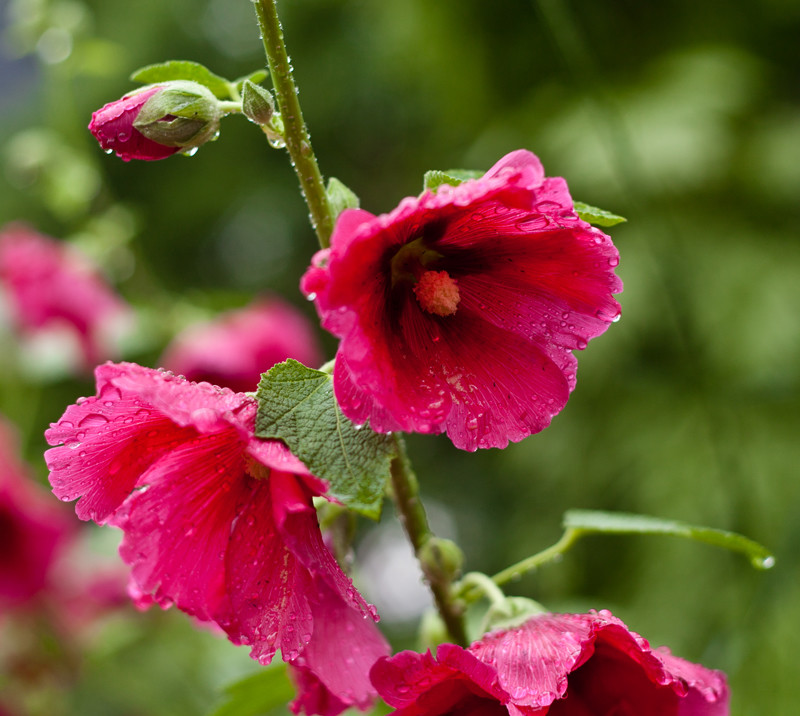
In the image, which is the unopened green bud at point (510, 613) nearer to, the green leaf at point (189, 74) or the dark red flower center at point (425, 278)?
the dark red flower center at point (425, 278)

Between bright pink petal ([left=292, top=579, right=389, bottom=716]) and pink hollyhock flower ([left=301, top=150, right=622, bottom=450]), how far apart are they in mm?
98

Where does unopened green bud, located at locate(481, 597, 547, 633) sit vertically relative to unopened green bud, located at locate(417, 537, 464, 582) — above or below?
below

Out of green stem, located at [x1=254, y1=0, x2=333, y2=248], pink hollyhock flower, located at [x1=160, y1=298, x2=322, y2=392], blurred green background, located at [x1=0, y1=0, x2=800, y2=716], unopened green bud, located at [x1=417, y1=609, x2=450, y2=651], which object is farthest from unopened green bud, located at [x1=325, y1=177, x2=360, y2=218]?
pink hollyhock flower, located at [x1=160, y1=298, x2=322, y2=392]

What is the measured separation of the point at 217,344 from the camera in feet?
3.36

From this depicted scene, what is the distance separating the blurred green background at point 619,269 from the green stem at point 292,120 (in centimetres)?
32

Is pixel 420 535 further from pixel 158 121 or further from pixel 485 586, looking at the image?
pixel 158 121

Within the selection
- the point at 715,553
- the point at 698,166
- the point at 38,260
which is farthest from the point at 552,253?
the point at 698,166

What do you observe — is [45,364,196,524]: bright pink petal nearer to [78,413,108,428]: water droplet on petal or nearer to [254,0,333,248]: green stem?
[78,413,108,428]: water droplet on petal

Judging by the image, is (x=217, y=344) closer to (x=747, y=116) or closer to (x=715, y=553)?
(x=715, y=553)

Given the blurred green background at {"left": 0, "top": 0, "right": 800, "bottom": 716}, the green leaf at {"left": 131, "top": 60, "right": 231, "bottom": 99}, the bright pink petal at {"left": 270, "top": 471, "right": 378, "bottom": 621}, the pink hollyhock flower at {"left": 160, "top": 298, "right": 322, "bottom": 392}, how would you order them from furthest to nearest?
the blurred green background at {"left": 0, "top": 0, "right": 800, "bottom": 716}
the pink hollyhock flower at {"left": 160, "top": 298, "right": 322, "bottom": 392}
the green leaf at {"left": 131, "top": 60, "right": 231, "bottom": 99}
the bright pink petal at {"left": 270, "top": 471, "right": 378, "bottom": 621}

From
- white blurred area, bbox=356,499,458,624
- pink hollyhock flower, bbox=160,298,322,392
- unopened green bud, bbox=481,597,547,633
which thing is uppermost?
unopened green bud, bbox=481,597,547,633

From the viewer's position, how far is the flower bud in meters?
0.38

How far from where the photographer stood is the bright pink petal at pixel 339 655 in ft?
1.20

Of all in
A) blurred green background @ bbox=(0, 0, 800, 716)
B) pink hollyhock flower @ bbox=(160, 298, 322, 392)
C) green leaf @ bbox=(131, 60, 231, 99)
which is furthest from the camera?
blurred green background @ bbox=(0, 0, 800, 716)
